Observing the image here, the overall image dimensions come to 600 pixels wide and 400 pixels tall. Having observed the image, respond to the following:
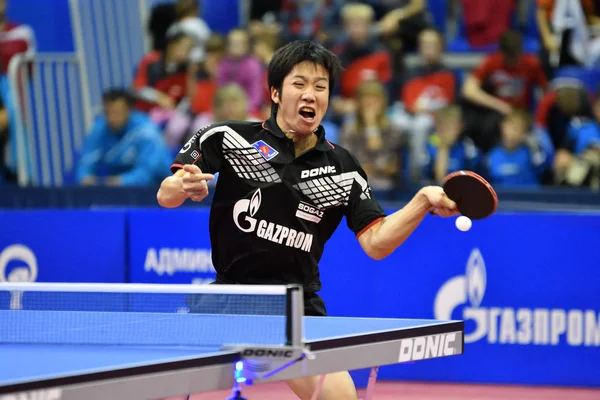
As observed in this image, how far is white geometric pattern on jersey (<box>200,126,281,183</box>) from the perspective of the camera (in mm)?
4145

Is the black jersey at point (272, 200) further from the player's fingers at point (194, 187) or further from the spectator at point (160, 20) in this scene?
the spectator at point (160, 20)

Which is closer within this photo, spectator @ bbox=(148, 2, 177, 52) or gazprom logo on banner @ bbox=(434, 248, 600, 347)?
gazprom logo on banner @ bbox=(434, 248, 600, 347)

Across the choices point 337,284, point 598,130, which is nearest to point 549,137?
point 598,130

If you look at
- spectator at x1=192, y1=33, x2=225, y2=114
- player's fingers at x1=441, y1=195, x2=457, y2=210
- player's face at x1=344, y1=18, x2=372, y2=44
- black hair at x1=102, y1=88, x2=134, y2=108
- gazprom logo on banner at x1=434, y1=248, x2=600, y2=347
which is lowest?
gazprom logo on banner at x1=434, y1=248, x2=600, y2=347

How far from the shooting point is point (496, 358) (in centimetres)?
688

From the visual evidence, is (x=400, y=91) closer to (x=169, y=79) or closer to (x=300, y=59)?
(x=169, y=79)

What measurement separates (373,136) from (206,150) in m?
4.83

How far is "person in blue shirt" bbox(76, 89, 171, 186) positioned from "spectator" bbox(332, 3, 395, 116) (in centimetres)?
197

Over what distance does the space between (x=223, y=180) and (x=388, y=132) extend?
15.9 feet

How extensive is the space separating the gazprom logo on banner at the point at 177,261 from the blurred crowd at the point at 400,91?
1648 mm

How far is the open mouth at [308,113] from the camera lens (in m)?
4.04

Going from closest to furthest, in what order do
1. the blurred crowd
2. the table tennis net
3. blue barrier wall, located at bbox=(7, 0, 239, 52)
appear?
the table tennis net, the blurred crowd, blue barrier wall, located at bbox=(7, 0, 239, 52)

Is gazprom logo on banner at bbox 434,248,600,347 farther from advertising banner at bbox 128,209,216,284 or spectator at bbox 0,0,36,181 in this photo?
spectator at bbox 0,0,36,181

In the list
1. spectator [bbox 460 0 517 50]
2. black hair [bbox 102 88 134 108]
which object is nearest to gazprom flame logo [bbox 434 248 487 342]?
black hair [bbox 102 88 134 108]
